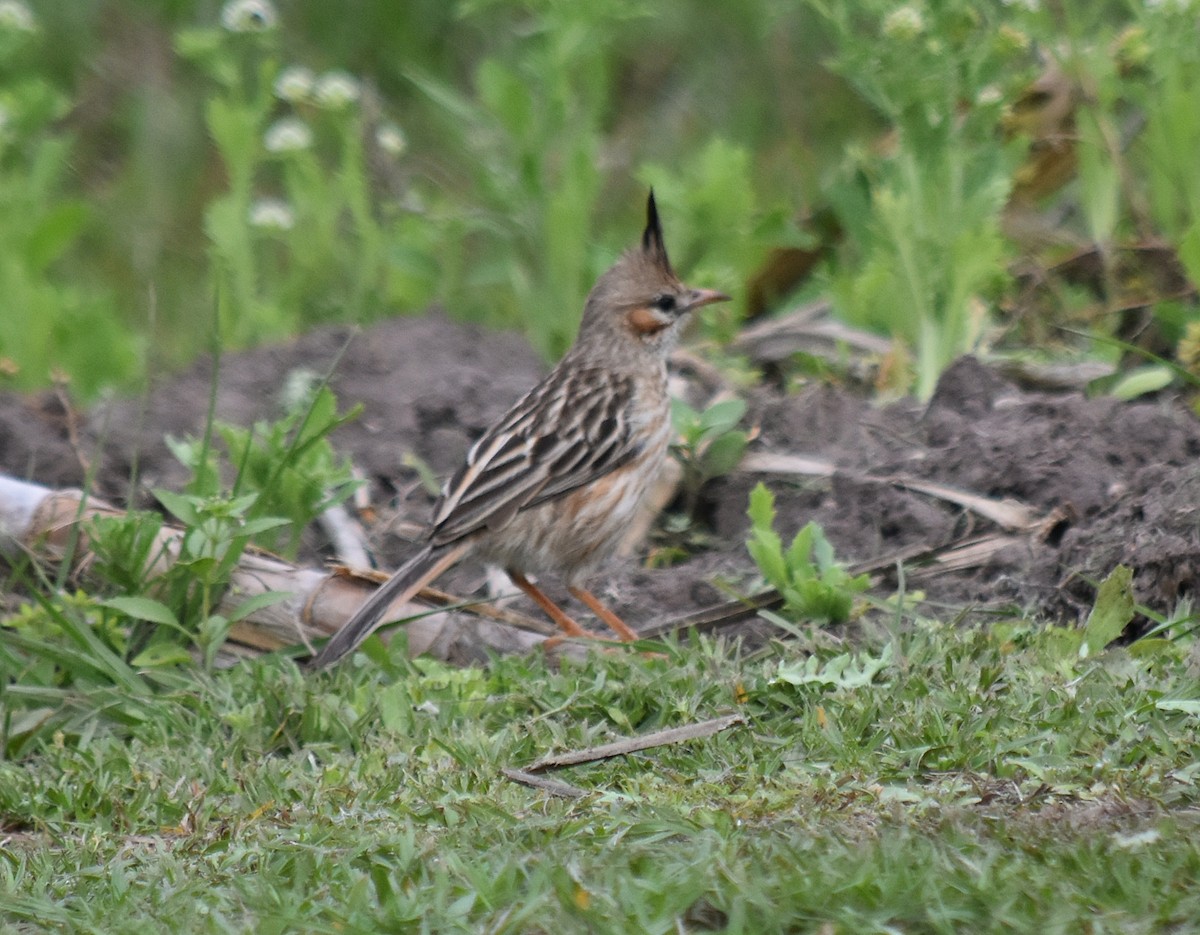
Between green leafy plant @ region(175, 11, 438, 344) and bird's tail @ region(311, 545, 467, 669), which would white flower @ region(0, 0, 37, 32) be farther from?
bird's tail @ region(311, 545, 467, 669)

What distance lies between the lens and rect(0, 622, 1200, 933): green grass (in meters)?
3.34

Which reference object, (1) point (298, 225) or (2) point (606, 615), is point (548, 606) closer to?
(2) point (606, 615)

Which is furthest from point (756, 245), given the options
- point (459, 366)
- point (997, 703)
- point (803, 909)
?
point (803, 909)

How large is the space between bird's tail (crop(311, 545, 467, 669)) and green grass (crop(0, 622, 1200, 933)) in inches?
5.0

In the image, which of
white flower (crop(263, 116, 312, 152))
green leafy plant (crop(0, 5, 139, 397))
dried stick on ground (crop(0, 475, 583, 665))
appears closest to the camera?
dried stick on ground (crop(0, 475, 583, 665))

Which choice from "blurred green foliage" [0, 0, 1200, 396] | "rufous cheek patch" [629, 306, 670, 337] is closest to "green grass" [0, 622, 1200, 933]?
"blurred green foliage" [0, 0, 1200, 396]

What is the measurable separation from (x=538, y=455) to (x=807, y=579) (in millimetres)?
1357

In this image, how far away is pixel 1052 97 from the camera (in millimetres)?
8977

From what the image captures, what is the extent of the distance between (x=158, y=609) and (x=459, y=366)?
2.66 m

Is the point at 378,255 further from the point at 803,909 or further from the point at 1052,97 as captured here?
the point at 803,909

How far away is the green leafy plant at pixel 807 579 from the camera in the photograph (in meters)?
5.43

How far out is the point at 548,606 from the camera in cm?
635

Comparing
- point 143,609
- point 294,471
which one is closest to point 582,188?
point 294,471

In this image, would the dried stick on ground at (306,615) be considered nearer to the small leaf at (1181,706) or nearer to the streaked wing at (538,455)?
the streaked wing at (538,455)
